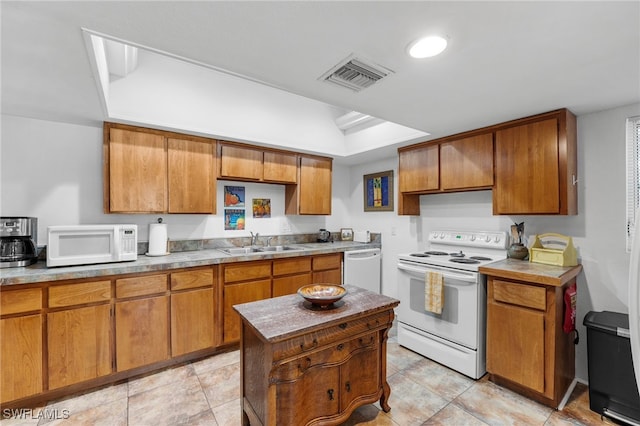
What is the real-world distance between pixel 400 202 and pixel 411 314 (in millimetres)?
1340

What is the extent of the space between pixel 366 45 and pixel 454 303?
2217 mm

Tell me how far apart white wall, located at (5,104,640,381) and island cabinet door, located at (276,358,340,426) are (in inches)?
88.6

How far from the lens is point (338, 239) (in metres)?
4.53

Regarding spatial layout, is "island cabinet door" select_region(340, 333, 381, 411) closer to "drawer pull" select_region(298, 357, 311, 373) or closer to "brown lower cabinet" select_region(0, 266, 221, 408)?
"drawer pull" select_region(298, 357, 311, 373)

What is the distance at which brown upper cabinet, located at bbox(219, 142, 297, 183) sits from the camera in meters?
3.19

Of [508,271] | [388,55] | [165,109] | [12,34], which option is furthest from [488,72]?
[165,109]

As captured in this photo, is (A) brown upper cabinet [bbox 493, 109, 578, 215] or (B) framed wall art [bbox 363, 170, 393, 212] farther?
(B) framed wall art [bbox 363, 170, 393, 212]

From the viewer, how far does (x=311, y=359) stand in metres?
1.55

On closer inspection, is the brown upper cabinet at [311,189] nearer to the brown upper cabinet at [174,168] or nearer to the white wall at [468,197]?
the brown upper cabinet at [174,168]

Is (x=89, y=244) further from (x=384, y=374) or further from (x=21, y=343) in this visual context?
(x=384, y=374)

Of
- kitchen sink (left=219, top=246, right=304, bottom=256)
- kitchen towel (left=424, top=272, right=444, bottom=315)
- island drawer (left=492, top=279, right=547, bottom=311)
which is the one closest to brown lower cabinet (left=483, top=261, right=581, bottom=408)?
island drawer (left=492, top=279, right=547, bottom=311)

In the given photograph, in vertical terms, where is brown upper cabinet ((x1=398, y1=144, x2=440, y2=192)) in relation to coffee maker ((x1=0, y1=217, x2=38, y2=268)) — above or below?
above

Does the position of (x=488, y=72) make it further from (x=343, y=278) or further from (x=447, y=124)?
(x=343, y=278)

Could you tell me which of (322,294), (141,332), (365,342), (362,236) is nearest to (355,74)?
(322,294)
